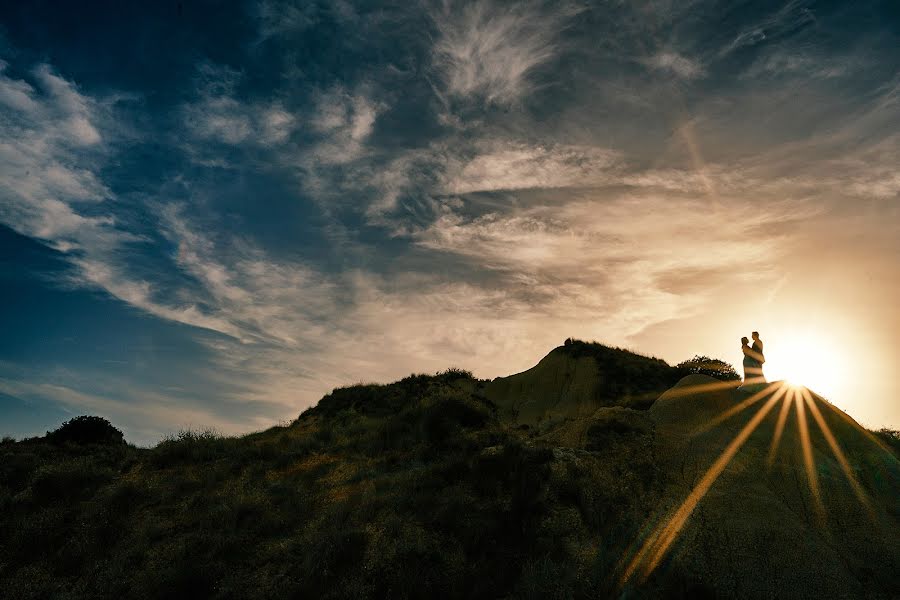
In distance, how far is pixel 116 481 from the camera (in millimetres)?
16203

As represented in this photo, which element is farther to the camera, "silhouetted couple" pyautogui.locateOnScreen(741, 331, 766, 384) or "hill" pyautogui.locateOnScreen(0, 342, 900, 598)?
"silhouetted couple" pyautogui.locateOnScreen(741, 331, 766, 384)

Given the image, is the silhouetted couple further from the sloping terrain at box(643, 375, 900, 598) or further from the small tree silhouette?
the small tree silhouette

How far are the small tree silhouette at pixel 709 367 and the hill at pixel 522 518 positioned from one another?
64.3 ft

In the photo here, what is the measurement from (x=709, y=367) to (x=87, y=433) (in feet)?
133

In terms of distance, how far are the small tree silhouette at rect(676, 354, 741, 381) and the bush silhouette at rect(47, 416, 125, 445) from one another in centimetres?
3633

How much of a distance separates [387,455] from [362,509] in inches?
210

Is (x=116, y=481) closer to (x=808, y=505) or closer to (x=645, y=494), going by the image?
(x=645, y=494)

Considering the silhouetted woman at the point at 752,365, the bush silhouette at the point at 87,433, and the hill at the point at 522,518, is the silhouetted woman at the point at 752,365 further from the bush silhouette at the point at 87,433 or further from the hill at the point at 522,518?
the bush silhouette at the point at 87,433

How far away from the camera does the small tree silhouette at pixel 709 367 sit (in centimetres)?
3155

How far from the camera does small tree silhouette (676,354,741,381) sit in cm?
3155

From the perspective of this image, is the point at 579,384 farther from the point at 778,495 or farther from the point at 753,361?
the point at 778,495

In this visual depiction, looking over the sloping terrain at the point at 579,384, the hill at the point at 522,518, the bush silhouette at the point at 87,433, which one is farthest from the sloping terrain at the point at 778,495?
the bush silhouette at the point at 87,433

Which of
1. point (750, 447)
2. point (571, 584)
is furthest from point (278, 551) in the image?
point (750, 447)

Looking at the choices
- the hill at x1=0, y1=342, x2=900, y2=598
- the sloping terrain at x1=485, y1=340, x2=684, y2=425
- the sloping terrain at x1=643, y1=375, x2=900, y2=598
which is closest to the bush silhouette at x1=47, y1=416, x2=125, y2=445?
the hill at x1=0, y1=342, x2=900, y2=598
